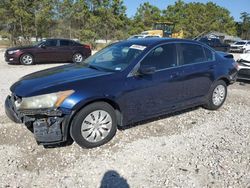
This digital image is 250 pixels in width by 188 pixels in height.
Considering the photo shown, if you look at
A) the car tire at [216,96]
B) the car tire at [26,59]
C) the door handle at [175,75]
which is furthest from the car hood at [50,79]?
the car tire at [26,59]

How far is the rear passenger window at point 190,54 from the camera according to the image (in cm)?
497

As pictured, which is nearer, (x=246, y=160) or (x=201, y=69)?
(x=246, y=160)

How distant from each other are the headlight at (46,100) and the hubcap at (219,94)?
3.43 metres

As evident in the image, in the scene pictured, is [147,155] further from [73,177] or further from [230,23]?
[230,23]

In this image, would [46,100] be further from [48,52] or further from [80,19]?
[80,19]

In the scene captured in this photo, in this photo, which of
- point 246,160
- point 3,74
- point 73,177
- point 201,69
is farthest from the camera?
point 3,74

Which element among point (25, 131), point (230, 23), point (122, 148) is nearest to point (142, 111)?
point (122, 148)

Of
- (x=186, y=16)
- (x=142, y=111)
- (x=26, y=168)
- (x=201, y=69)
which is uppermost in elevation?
(x=186, y=16)

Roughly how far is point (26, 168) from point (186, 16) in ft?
151

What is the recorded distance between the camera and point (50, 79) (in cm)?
402

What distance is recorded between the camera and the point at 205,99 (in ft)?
18.1

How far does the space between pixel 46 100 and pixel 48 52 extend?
33.3 ft

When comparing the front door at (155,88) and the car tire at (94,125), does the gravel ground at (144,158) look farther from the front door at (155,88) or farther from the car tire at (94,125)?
the front door at (155,88)

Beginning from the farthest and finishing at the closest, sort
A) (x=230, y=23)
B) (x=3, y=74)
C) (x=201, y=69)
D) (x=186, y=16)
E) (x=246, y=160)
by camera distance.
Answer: (x=230, y=23) < (x=186, y=16) < (x=3, y=74) < (x=201, y=69) < (x=246, y=160)
